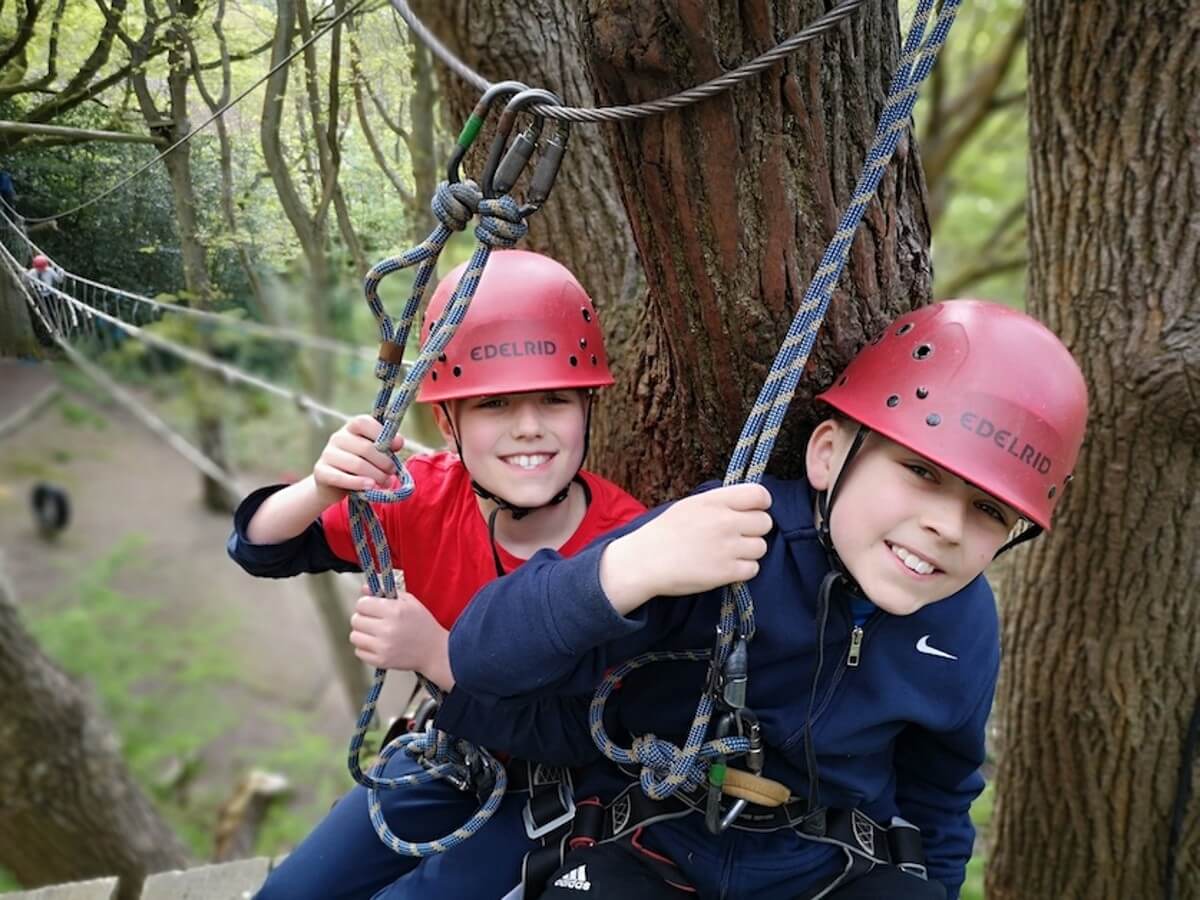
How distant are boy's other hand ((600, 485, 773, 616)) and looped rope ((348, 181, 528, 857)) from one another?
1.41 ft

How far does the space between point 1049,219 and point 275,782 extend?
6780 millimetres

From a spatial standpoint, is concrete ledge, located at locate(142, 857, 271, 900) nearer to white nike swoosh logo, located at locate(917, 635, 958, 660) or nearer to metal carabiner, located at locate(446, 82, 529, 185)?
white nike swoosh logo, located at locate(917, 635, 958, 660)

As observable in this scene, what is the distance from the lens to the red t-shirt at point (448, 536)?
1.95 meters

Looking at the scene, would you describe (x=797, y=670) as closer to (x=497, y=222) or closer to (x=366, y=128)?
(x=497, y=222)

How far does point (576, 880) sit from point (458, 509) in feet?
2.43

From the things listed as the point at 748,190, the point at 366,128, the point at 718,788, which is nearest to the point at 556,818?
the point at 718,788

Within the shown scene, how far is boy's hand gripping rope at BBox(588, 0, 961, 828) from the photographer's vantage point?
137 cm

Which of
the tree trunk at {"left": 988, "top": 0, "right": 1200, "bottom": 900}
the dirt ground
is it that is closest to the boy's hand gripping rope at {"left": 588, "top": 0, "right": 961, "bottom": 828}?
the tree trunk at {"left": 988, "top": 0, "right": 1200, "bottom": 900}

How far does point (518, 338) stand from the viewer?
5.92 feet

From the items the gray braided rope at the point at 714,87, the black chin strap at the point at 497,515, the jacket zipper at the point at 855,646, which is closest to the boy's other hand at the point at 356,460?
the black chin strap at the point at 497,515

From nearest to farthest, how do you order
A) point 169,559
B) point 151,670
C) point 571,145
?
1. point 571,145
2. point 151,670
3. point 169,559

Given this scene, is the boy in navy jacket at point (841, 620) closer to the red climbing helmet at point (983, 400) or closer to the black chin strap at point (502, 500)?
the red climbing helmet at point (983, 400)

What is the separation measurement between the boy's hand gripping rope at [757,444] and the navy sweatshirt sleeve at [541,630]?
13cm

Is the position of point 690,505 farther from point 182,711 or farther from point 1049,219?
point 182,711
